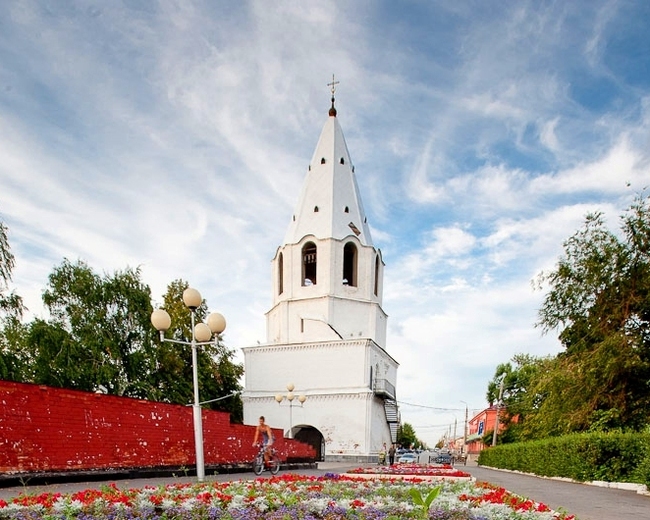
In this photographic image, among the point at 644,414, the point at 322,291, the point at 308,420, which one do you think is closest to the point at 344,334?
the point at 322,291

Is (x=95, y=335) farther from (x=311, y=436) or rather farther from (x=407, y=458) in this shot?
(x=407, y=458)

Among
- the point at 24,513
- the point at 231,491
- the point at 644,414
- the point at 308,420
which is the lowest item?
the point at 308,420

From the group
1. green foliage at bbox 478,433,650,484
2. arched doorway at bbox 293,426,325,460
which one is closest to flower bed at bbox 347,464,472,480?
green foliage at bbox 478,433,650,484

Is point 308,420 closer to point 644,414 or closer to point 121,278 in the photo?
point 121,278

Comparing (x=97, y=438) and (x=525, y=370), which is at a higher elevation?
(x=97, y=438)

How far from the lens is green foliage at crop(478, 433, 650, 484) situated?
12336 mm

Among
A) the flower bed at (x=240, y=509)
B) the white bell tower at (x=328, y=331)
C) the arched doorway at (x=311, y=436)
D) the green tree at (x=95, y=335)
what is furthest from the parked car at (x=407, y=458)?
the flower bed at (x=240, y=509)

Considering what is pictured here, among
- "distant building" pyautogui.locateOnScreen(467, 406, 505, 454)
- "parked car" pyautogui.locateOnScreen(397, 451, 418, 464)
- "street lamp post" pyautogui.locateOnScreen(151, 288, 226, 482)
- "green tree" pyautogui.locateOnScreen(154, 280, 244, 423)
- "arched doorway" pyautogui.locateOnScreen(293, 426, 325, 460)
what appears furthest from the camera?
"distant building" pyautogui.locateOnScreen(467, 406, 505, 454)

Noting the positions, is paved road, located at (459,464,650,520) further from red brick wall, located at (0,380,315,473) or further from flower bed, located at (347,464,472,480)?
red brick wall, located at (0,380,315,473)

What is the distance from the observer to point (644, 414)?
16625 millimetres

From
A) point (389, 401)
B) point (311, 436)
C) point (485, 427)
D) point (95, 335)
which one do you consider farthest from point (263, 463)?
point (485, 427)

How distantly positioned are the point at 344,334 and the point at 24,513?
107 ft

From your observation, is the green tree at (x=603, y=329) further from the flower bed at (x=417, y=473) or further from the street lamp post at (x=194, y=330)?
the street lamp post at (x=194, y=330)

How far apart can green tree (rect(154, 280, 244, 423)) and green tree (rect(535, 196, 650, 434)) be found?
775 inches
